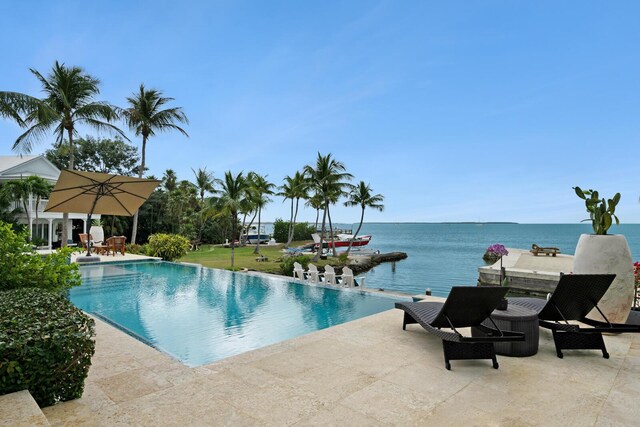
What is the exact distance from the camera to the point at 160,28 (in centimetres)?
1127

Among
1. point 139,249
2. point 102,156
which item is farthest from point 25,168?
point 139,249

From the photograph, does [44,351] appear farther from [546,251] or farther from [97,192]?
[546,251]

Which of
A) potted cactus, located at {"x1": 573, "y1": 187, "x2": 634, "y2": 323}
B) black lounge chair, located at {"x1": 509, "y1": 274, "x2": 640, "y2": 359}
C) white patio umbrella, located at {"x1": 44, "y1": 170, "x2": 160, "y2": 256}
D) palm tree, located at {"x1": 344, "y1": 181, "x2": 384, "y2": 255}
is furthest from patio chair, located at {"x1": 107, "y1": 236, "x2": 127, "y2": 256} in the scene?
palm tree, located at {"x1": 344, "y1": 181, "x2": 384, "y2": 255}

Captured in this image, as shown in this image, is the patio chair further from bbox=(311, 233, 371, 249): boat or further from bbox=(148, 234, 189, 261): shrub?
bbox=(311, 233, 371, 249): boat

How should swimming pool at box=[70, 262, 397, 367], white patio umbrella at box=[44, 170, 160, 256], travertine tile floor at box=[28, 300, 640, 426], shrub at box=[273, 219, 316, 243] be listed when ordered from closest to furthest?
travertine tile floor at box=[28, 300, 640, 426], swimming pool at box=[70, 262, 397, 367], white patio umbrella at box=[44, 170, 160, 256], shrub at box=[273, 219, 316, 243]

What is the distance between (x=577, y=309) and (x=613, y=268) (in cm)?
95

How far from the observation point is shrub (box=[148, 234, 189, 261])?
1716 cm

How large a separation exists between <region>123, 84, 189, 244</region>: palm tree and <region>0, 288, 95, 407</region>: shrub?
22.3 m

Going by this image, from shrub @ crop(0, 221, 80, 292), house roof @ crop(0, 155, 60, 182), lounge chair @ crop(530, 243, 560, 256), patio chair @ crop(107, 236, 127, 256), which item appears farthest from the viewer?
lounge chair @ crop(530, 243, 560, 256)

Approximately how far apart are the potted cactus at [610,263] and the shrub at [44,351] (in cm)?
587

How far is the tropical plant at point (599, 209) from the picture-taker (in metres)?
4.91

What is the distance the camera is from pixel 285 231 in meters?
43.3

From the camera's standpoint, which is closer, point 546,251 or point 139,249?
point 139,249

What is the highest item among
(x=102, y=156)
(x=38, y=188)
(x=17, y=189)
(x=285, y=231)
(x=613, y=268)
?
(x=102, y=156)
